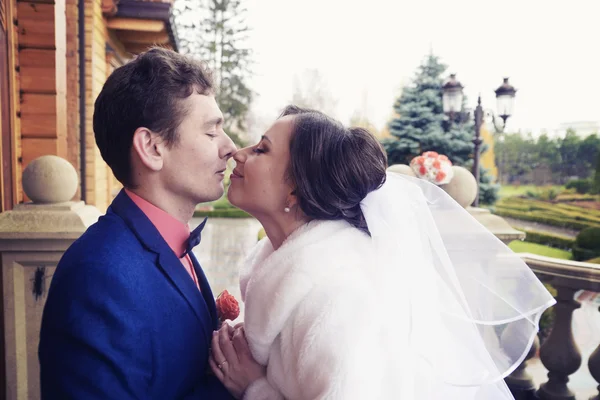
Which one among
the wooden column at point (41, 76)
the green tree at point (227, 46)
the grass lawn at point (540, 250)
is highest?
the green tree at point (227, 46)

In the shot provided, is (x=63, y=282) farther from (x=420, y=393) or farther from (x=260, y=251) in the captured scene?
(x=420, y=393)

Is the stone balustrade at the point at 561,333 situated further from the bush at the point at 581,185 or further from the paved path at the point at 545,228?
the bush at the point at 581,185

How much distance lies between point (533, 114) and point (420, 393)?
34.3 feet

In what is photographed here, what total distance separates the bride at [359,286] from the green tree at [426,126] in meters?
12.6

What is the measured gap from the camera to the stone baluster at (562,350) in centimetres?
258

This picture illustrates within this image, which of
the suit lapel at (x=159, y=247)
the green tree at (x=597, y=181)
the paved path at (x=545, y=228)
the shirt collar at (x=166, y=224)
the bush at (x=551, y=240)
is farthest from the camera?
the paved path at (x=545, y=228)

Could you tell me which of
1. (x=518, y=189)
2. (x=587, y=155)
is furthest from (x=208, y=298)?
(x=518, y=189)

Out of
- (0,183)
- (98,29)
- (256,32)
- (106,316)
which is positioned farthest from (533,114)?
(256,32)

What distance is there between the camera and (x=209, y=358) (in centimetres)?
145

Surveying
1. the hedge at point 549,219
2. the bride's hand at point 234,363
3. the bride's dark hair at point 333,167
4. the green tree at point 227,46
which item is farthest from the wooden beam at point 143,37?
the green tree at point 227,46

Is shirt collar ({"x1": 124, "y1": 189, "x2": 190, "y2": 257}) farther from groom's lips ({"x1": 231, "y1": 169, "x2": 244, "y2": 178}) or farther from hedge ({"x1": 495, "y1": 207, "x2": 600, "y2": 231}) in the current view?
hedge ({"x1": 495, "y1": 207, "x2": 600, "y2": 231})

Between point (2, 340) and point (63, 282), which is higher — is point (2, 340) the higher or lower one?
the lower one

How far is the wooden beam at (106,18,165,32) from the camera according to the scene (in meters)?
5.60

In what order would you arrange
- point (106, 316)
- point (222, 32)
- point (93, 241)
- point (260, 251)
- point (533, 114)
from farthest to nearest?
point (222, 32) → point (533, 114) → point (260, 251) → point (93, 241) → point (106, 316)
